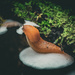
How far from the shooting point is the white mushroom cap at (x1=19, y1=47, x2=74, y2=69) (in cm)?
141

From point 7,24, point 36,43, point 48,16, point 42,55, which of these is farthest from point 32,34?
point 7,24

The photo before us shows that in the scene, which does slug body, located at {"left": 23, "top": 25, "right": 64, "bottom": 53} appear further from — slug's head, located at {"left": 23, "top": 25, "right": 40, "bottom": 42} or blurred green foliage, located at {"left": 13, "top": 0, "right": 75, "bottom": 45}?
blurred green foliage, located at {"left": 13, "top": 0, "right": 75, "bottom": 45}

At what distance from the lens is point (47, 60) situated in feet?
4.85

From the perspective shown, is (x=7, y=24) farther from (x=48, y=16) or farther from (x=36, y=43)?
(x=36, y=43)

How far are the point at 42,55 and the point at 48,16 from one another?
0.82m

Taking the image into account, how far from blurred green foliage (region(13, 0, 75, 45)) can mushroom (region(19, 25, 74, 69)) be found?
0.86ft

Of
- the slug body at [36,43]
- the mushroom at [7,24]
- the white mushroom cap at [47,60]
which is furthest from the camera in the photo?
the mushroom at [7,24]

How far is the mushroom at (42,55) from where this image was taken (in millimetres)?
1430

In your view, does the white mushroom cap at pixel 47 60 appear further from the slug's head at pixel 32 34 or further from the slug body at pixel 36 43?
the slug's head at pixel 32 34

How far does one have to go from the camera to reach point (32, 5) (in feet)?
7.66

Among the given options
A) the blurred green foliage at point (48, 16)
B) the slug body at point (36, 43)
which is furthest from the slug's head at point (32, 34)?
the blurred green foliage at point (48, 16)

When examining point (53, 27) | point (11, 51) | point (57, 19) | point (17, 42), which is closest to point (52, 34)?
point (53, 27)

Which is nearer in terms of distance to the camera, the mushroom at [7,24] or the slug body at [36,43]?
the slug body at [36,43]

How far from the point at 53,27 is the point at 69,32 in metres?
0.35
